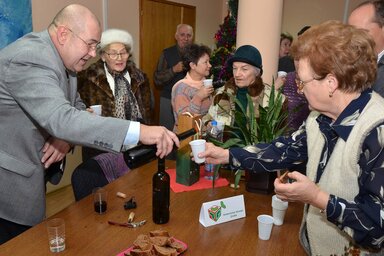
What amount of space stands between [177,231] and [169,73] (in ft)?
10.6

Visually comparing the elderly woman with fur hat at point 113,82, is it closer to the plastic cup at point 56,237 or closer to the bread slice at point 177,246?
the plastic cup at point 56,237

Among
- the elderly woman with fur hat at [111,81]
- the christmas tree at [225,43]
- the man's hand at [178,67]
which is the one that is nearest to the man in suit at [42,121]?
the elderly woman with fur hat at [111,81]

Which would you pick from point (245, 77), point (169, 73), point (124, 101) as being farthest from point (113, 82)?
point (169, 73)

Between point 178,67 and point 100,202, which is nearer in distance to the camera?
point 100,202

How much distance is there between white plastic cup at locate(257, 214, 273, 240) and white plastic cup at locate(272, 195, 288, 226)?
0.12 metres

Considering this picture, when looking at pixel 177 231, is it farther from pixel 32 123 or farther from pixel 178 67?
pixel 178 67

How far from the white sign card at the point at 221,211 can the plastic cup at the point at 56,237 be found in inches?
22.6

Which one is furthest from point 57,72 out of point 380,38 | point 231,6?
point 231,6

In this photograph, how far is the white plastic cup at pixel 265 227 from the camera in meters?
1.36

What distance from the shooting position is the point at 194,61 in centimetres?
343

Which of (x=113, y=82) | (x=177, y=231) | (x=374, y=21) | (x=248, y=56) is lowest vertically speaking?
(x=177, y=231)

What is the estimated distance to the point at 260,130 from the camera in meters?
1.83

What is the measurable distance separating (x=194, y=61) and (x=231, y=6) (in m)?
1.79

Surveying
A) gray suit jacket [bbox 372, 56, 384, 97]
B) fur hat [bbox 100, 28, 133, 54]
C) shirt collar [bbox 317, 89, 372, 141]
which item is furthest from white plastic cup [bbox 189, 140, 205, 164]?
fur hat [bbox 100, 28, 133, 54]
